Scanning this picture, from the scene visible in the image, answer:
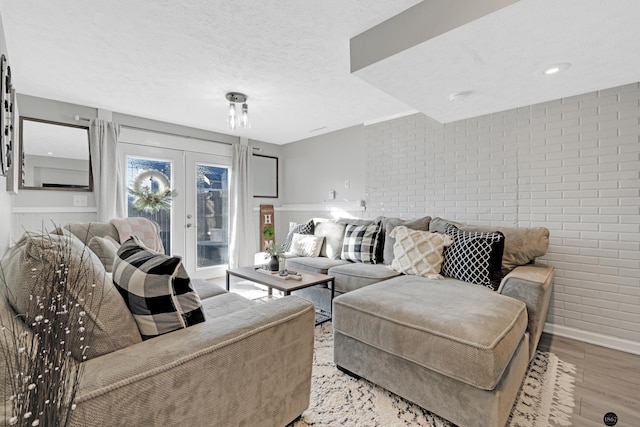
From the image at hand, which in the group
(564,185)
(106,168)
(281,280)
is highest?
(106,168)

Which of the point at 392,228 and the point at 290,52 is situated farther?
the point at 392,228

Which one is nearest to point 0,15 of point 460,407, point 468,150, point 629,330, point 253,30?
point 253,30

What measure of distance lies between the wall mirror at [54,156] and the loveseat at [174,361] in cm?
285

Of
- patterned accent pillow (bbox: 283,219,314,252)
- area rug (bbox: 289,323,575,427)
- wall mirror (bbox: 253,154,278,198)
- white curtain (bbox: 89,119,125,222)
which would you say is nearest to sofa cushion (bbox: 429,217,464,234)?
area rug (bbox: 289,323,575,427)

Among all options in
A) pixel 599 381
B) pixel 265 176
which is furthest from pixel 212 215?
pixel 599 381

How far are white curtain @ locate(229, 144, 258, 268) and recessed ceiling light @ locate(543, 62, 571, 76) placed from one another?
390 cm

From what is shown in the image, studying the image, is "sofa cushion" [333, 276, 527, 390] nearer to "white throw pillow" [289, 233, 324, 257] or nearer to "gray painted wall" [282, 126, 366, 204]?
"white throw pillow" [289, 233, 324, 257]

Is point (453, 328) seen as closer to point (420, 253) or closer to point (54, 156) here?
point (420, 253)

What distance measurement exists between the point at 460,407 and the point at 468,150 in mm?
2535

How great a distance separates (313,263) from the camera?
128 inches

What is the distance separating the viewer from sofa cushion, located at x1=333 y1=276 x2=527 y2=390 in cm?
131


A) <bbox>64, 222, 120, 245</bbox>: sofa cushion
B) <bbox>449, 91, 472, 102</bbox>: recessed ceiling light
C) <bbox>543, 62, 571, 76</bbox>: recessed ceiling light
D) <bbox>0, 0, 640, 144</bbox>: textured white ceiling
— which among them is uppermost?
<bbox>0, 0, 640, 144</bbox>: textured white ceiling

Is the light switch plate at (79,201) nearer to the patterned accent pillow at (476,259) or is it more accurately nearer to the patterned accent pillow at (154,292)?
the patterned accent pillow at (154,292)

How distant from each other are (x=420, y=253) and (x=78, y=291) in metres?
2.29
